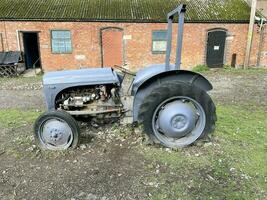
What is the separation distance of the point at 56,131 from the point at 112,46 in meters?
9.95

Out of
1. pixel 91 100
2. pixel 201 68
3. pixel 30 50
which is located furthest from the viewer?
pixel 30 50

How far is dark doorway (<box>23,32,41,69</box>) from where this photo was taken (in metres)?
14.5

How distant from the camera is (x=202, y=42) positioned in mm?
14336

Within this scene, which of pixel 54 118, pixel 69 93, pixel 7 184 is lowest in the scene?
pixel 7 184

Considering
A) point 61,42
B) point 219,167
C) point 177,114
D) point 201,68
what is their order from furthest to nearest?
point 201,68 → point 61,42 → point 177,114 → point 219,167

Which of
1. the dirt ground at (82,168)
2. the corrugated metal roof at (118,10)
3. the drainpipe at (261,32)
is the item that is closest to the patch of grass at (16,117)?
the dirt ground at (82,168)

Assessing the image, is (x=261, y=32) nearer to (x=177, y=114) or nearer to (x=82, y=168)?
(x=177, y=114)

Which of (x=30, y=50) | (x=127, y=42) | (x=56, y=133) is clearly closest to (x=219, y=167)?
(x=56, y=133)

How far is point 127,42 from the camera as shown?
14062 millimetres

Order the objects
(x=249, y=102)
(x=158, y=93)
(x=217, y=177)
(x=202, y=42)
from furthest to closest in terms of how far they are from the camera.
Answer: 1. (x=202, y=42)
2. (x=249, y=102)
3. (x=158, y=93)
4. (x=217, y=177)

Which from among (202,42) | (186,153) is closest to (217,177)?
(186,153)

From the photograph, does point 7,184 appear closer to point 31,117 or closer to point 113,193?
point 113,193

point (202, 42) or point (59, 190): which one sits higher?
point (202, 42)

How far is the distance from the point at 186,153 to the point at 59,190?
2.03 meters
